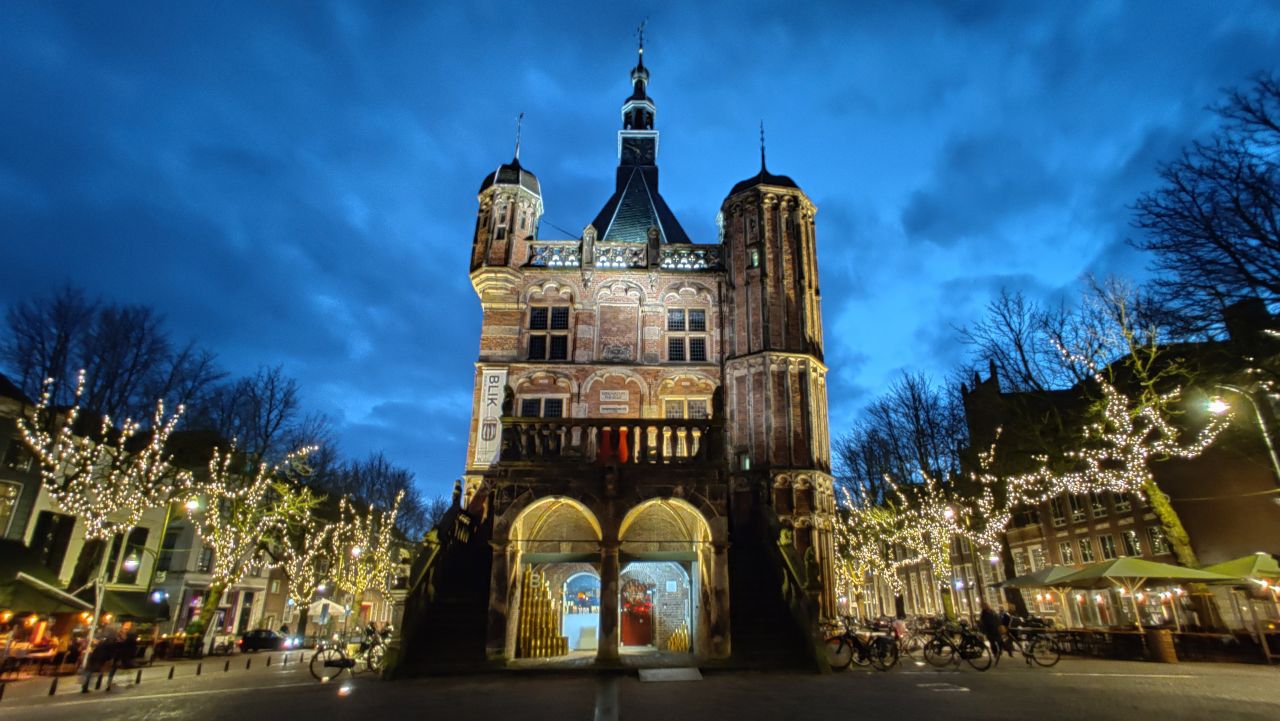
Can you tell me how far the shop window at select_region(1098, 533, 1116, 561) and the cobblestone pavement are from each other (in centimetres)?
1884

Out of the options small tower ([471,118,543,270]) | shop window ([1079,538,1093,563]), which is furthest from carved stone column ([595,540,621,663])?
shop window ([1079,538,1093,563])

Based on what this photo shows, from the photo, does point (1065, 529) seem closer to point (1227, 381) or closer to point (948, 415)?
point (948, 415)

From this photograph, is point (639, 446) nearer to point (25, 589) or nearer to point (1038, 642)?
point (1038, 642)

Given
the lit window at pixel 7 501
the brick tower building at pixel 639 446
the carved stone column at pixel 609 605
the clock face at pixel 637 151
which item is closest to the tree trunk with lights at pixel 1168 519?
the brick tower building at pixel 639 446

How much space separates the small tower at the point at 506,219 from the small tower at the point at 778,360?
7384 millimetres

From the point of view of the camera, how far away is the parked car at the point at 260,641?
2905 cm

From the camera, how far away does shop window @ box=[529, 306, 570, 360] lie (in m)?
21.6

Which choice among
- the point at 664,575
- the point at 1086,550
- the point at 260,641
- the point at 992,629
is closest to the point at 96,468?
the point at 260,641

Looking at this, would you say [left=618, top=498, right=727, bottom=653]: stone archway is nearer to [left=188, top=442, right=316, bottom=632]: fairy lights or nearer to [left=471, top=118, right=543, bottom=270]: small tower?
[left=471, top=118, right=543, bottom=270]: small tower

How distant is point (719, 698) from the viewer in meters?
9.27

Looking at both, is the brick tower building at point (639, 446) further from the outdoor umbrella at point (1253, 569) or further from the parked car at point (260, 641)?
the parked car at point (260, 641)

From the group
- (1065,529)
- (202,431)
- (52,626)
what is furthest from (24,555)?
(1065,529)

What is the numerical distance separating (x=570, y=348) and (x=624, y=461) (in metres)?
7.62

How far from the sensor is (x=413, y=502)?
52.0 metres
